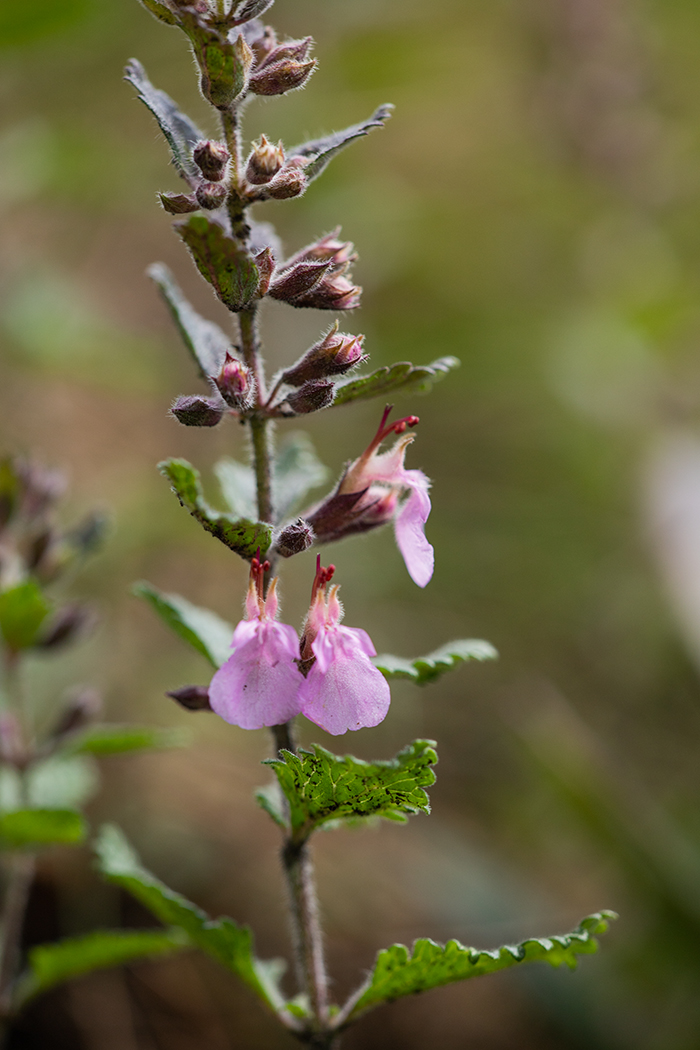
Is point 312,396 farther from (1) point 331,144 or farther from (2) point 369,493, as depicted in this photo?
(1) point 331,144

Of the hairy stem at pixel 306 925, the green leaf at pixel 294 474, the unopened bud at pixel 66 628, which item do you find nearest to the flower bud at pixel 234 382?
the green leaf at pixel 294 474

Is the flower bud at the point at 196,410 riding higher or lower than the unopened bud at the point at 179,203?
lower

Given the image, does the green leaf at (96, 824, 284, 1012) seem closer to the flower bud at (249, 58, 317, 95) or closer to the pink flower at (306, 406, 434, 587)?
the pink flower at (306, 406, 434, 587)

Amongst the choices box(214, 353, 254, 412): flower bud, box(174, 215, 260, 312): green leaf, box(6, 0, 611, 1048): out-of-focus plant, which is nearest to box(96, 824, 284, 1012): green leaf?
box(6, 0, 611, 1048): out-of-focus plant

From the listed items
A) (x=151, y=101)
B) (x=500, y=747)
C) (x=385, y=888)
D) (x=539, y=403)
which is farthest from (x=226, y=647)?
(x=539, y=403)

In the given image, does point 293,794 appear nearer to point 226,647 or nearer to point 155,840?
point 226,647

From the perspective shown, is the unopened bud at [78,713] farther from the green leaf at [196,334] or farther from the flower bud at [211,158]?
the flower bud at [211,158]
